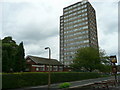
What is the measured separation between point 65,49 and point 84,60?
148ft

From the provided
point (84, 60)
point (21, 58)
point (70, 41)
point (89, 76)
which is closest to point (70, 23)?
point (70, 41)

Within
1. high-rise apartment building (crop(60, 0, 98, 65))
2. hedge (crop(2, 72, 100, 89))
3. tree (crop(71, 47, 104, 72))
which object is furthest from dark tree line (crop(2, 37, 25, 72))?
high-rise apartment building (crop(60, 0, 98, 65))

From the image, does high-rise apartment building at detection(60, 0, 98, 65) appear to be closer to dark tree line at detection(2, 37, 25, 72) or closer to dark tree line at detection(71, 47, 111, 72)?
dark tree line at detection(71, 47, 111, 72)

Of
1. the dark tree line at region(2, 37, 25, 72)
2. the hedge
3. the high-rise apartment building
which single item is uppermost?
the high-rise apartment building

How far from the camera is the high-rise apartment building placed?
91062 mm

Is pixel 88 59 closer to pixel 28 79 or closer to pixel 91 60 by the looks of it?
pixel 91 60

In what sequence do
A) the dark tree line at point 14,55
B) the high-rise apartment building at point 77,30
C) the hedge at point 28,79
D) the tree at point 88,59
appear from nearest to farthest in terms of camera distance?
the hedge at point 28,79 → the dark tree line at point 14,55 → the tree at point 88,59 → the high-rise apartment building at point 77,30

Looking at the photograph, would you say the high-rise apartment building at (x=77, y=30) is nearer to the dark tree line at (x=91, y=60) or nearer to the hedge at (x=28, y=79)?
the dark tree line at (x=91, y=60)

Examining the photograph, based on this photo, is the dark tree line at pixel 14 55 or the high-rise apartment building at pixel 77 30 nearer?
the dark tree line at pixel 14 55

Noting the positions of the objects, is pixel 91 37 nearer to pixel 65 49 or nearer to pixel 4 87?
pixel 65 49

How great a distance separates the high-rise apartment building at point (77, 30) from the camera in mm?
91062

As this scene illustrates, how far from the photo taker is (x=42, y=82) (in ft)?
85.1

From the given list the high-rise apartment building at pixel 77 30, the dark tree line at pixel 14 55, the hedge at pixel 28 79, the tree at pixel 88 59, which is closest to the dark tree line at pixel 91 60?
the tree at pixel 88 59

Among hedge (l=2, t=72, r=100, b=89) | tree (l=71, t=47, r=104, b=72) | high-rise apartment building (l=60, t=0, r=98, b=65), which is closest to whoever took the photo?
hedge (l=2, t=72, r=100, b=89)
